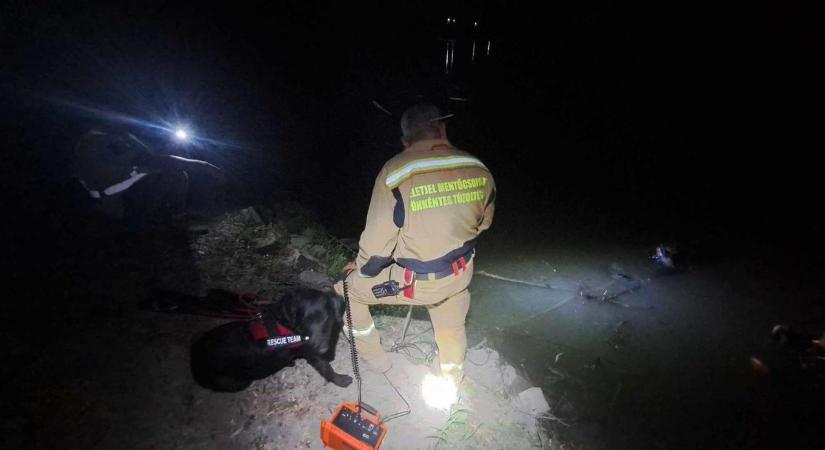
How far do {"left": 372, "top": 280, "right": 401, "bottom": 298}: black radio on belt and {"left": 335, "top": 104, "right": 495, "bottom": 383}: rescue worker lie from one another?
0.05 m

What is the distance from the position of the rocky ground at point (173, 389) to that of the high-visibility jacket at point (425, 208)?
4.67ft

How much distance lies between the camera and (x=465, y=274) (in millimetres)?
2857

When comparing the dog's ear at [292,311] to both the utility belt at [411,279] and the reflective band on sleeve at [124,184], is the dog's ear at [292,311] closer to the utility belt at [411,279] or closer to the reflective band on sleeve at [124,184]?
the utility belt at [411,279]

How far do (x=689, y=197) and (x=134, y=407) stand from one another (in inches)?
507

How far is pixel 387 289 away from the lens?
2.79 m

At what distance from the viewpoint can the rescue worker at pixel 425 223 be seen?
2471 millimetres

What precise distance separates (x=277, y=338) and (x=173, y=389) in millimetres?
1112

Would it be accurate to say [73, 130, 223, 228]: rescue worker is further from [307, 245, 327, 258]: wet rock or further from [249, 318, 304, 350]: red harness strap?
[249, 318, 304, 350]: red harness strap

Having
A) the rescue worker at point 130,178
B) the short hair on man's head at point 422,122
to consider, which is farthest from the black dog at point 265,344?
the rescue worker at point 130,178

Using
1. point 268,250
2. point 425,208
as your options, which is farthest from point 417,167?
point 268,250

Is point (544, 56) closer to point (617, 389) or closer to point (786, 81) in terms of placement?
point (786, 81)

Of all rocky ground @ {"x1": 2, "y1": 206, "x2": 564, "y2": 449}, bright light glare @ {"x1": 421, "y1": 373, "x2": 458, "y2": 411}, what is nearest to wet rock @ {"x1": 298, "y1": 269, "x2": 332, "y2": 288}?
rocky ground @ {"x1": 2, "y1": 206, "x2": 564, "y2": 449}

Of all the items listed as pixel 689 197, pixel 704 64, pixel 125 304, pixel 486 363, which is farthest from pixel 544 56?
pixel 125 304

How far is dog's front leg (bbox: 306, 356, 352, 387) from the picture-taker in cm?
312
